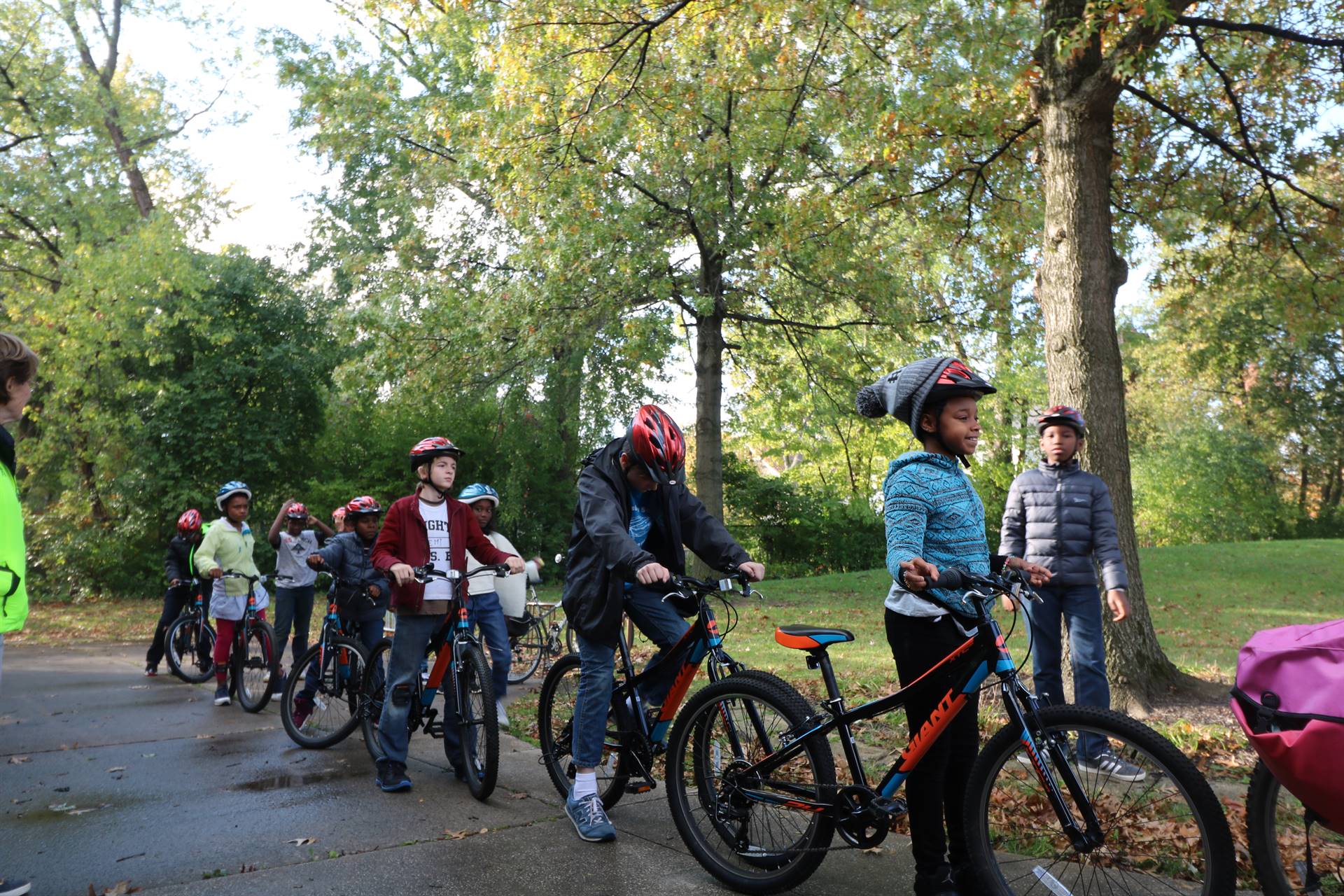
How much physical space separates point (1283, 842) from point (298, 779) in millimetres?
5273

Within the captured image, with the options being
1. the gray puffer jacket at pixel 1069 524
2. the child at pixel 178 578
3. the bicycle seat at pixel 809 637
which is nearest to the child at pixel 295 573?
the child at pixel 178 578

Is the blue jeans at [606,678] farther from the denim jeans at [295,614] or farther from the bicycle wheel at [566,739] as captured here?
the denim jeans at [295,614]

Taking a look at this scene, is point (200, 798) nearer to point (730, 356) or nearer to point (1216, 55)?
point (1216, 55)

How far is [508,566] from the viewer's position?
6.05m

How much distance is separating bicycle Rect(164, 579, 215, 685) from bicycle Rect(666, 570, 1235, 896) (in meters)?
8.03

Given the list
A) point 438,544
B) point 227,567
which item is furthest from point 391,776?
point 227,567

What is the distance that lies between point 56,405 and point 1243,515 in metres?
39.6

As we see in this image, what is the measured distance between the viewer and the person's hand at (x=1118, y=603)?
5.66 meters

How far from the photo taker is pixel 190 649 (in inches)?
448

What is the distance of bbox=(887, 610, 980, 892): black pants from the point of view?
3.77 meters

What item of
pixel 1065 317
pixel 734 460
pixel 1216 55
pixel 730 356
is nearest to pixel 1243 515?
pixel 734 460

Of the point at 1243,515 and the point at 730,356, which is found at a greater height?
the point at 730,356

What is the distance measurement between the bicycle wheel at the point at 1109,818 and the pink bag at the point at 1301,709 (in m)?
0.23

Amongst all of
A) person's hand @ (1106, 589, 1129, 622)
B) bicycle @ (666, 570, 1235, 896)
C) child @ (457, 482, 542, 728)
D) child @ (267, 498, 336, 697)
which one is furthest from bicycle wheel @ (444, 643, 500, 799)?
child @ (267, 498, 336, 697)
